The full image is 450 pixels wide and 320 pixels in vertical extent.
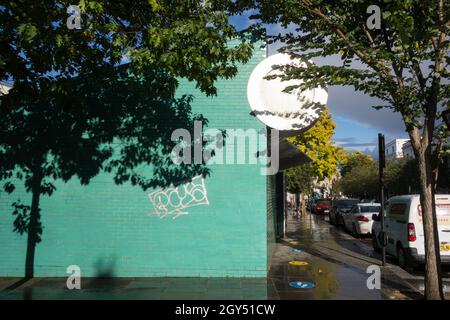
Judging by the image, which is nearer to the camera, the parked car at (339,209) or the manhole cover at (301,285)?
the manhole cover at (301,285)

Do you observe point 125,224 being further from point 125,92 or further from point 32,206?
point 125,92

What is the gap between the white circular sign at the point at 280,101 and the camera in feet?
30.1

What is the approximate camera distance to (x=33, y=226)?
31.6ft

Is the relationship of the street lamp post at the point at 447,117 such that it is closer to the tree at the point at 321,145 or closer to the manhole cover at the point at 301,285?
the manhole cover at the point at 301,285

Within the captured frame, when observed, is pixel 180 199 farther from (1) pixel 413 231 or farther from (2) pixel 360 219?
(2) pixel 360 219

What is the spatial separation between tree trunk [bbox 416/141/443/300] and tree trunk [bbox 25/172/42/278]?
26.1ft

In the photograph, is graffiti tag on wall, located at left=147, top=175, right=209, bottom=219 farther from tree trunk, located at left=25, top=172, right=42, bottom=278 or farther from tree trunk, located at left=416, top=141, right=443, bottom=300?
tree trunk, located at left=416, top=141, right=443, bottom=300

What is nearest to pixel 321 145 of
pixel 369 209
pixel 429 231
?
pixel 369 209

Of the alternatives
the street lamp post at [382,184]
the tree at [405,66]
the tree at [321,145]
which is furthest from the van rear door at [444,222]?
the tree at [321,145]

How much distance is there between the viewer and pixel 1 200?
9.73 meters

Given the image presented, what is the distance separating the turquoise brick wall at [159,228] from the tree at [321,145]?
18.7 metres

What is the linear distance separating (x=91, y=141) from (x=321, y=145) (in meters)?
23.0

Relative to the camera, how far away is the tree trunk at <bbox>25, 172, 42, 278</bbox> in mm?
9531
